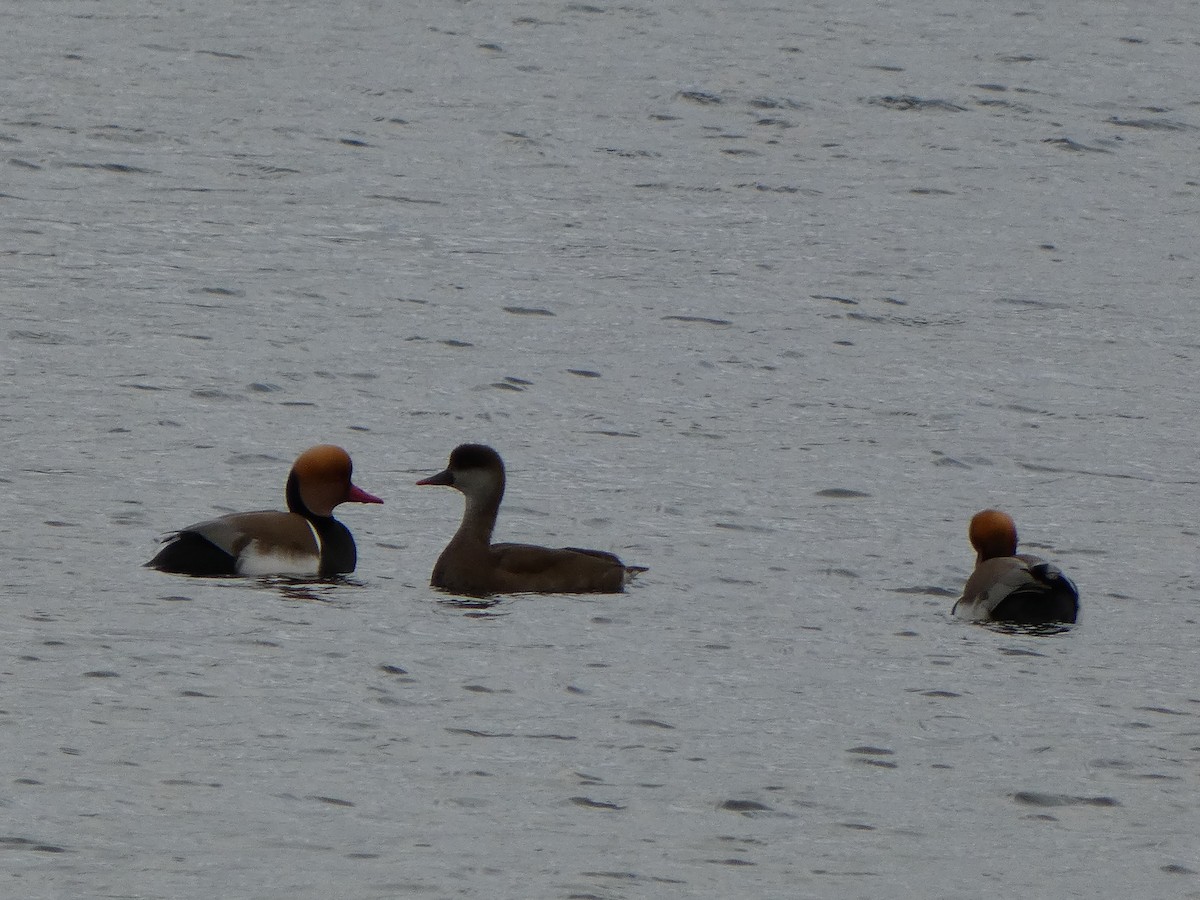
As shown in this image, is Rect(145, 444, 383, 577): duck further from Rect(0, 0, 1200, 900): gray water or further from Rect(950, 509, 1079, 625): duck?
Rect(950, 509, 1079, 625): duck

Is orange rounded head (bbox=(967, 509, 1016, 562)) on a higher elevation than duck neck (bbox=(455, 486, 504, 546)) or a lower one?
higher

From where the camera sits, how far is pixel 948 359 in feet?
66.1

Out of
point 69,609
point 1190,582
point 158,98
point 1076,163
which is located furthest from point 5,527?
point 1076,163

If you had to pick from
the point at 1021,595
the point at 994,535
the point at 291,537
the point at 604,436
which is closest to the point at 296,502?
the point at 291,537

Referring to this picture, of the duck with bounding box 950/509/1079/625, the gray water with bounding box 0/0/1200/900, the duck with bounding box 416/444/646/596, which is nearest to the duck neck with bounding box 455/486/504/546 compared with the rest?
the duck with bounding box 416/444/646/596

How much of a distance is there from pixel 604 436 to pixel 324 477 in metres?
3.47

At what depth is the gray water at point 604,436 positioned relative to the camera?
9508mm

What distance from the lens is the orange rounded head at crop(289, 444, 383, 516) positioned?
14.1 m

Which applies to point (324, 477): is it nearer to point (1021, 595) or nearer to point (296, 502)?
point (296, 502)

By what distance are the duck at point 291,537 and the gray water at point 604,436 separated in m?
0.23

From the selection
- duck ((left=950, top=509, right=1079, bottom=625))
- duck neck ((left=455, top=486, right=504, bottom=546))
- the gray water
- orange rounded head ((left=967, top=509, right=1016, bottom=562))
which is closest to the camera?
the gray water

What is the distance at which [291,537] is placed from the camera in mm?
13477

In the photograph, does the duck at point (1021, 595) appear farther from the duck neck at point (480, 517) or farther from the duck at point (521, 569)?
the duck neck at point (480, 517)

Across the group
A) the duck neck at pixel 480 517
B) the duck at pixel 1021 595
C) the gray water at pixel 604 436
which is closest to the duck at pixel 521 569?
the duck neck at pixel 480 517
